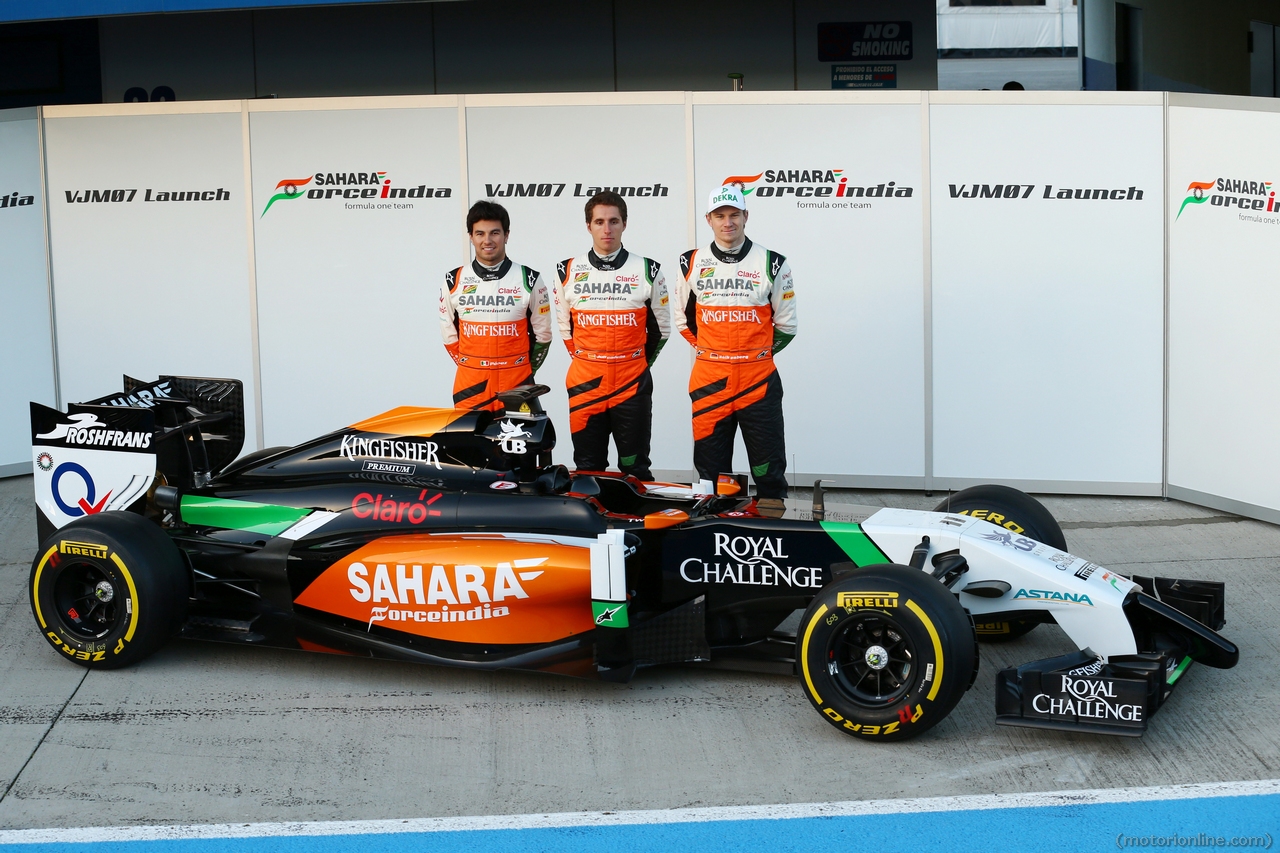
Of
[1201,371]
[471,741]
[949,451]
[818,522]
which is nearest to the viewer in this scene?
[471,741]

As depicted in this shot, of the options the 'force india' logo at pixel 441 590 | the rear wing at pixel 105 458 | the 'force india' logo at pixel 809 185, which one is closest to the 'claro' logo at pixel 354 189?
the 'force india' logo at pixel 809 185

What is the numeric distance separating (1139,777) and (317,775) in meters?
2.74

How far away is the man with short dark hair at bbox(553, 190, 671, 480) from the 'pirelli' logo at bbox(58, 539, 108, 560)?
8.83ft

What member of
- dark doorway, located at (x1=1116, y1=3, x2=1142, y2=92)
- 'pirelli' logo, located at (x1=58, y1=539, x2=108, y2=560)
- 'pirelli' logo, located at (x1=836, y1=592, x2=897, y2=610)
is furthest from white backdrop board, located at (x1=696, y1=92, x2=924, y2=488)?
dark doorway, located at (x1=1116, y1=3, x2=1142, y2=92)

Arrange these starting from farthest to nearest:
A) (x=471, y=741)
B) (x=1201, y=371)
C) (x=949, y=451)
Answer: (x=949, y=451), (x=1201, y=371), (x=471, y=741)

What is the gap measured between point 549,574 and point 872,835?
1.62m

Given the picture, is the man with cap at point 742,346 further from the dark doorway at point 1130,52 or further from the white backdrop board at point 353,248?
the dark doorway at point 1130,52

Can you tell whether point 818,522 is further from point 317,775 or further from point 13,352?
point 13,352

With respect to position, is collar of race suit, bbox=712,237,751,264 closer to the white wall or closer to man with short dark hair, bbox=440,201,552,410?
man with short dark hair, bbox=440,201,552,410

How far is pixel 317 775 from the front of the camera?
167 inches

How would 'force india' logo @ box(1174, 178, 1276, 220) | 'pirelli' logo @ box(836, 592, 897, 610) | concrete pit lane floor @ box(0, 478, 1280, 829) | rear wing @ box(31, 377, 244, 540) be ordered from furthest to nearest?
'force india' logo @ box(1174, 178, 1276, 220) → rear wing @ box(31, 377, 244, 540) → 'pirelli' logo @ box(836, 592, 897, 610) → concrete pit lane floor @ box(0, 478, 1280, 829)

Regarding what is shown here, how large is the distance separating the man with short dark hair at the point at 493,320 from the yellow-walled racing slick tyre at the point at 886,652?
10.2 ft

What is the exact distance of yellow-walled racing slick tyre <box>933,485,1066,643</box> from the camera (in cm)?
540

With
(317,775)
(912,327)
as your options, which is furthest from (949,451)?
(317,775)
